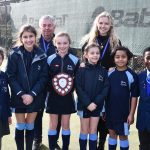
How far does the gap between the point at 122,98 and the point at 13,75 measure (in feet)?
3.70

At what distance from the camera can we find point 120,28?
750 centimetres

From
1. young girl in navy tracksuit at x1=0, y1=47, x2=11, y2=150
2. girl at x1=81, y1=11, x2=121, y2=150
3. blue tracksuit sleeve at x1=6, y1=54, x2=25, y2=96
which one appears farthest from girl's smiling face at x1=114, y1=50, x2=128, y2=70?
young girl in navy tracksuit at x1=0, y1=47, x2=11, y2=150

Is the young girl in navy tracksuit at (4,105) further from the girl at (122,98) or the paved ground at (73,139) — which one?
the girl at (122,98)

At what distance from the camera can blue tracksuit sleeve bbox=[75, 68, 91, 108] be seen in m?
3.75

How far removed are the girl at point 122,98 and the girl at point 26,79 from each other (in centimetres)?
71

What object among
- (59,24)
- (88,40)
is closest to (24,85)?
(88,40)

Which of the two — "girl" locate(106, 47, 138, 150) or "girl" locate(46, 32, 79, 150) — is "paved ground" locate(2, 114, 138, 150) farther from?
"girl" locate(106, 47, 138, 150)

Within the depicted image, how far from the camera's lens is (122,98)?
378cm

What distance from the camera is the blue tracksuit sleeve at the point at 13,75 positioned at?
3.71m

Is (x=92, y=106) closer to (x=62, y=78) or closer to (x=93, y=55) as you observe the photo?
(x=62, y=78)

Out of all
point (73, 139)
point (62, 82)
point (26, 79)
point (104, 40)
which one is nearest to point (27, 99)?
point (26, 79)

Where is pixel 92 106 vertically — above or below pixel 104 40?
below

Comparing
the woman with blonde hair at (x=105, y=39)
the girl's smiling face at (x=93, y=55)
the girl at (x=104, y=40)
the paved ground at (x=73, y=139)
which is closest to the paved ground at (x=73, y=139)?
the paved ground at (x=73, y=139)

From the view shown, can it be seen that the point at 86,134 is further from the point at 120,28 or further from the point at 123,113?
the point at 120,28
